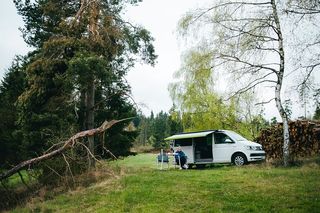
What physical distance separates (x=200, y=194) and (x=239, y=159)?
25.0 ft

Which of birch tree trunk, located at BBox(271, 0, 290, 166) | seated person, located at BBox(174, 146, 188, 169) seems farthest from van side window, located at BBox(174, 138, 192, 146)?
birch tree trunk, located at BBox(271, 0, 290, 166)

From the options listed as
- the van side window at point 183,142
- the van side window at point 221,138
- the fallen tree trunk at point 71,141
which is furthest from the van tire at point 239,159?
the fallen tree trunk at point 71,141

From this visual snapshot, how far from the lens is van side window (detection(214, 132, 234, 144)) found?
20.3 metres

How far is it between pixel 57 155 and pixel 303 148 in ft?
40.0

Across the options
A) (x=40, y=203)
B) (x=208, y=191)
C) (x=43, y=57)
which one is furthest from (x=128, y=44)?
(x=208, y=191)

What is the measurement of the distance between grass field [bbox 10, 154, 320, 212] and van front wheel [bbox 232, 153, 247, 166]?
3.69 metres

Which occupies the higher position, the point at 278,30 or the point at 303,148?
the point at 278,30

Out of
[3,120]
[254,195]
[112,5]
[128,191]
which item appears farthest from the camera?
[3,120]

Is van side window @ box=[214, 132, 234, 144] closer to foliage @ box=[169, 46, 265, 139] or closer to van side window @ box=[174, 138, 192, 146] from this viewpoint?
van side window @ box=[174, 138, 192, 146]

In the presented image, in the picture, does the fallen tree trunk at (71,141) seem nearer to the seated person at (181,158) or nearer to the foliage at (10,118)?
the seated person at (181,158)

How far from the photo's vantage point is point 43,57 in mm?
20594

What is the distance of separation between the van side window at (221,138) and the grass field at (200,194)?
4.44 meters

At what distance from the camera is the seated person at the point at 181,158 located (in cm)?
2064

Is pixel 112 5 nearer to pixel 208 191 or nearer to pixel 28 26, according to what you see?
pixel 28 26
